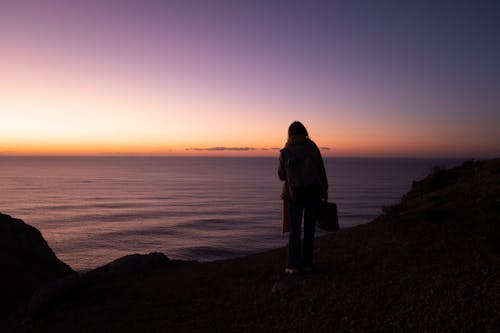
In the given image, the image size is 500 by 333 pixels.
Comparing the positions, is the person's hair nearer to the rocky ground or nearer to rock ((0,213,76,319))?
the rocky ground

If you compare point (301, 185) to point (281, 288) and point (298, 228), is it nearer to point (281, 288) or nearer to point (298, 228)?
point (298, 228)

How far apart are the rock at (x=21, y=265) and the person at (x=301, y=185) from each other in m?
6.64

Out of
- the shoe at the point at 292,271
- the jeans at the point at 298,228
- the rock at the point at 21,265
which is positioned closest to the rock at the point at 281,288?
the shoe at the point at 292,271

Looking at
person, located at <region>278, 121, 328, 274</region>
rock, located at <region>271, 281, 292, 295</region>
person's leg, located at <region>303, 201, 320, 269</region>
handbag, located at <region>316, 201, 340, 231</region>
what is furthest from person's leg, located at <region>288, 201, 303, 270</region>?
rock, located at <region>271, 281, 292, 295</region>

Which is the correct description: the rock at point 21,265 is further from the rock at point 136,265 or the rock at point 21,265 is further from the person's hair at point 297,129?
the person's hair at point 297,129

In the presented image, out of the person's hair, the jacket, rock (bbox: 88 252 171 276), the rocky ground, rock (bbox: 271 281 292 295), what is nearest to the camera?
the rocky ground

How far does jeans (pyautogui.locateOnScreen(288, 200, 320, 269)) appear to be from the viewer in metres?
6.61

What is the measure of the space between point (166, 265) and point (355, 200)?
37940 mm

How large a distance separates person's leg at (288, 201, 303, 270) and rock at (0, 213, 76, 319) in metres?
6.51

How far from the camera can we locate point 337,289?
18.6 ft

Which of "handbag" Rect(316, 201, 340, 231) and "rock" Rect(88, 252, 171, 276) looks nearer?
"handbag" Rect(316, 201, 340, 231)

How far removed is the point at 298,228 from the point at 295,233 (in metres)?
0.11

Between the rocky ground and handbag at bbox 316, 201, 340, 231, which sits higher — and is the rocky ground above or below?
below

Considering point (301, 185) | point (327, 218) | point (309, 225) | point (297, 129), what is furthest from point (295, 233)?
point (297, 129)
